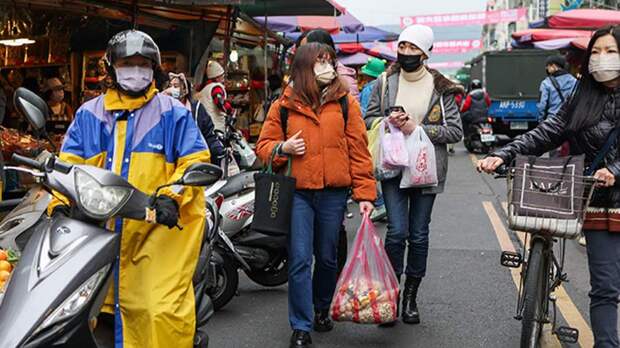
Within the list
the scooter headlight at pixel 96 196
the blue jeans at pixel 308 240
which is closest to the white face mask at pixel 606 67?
the blue jeans at pixel 308 240

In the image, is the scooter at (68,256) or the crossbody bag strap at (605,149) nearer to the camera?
the scooter at (68,256)

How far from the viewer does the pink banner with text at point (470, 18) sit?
35125 millimetres

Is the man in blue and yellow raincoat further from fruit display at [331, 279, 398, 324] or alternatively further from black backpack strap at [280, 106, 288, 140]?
fruit display at [331, 279, 398, 324]

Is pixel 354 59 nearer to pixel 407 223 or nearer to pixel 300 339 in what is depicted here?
pixel 407 223

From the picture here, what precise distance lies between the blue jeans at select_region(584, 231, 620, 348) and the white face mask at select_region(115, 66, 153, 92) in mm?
2385

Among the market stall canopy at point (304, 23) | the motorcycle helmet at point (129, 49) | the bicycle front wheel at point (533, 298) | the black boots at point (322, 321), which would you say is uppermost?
the market stall canopy at point (304, 23)

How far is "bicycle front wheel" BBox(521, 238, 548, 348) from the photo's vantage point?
4.32 m

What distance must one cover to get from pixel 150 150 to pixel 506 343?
2.83m

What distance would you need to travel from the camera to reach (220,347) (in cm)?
538

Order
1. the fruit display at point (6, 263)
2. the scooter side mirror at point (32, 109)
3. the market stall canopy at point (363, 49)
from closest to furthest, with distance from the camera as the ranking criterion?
the scooter side mirror at point (32, 109) → the fruit display at point (6, 263) → the market stall canopy at point (363, 49)

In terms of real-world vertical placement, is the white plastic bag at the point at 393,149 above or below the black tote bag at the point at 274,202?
above

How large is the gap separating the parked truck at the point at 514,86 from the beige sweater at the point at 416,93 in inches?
583

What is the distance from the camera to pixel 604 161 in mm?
4293

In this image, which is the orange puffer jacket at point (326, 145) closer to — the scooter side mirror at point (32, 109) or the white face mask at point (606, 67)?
the white face mask at point (606, 67)
